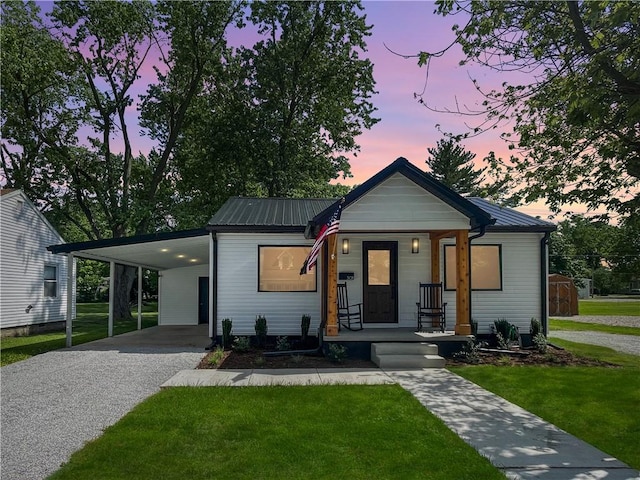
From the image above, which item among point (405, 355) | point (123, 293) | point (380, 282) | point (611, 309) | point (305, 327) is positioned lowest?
point (611, 309)

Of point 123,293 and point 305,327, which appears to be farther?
point 123,293

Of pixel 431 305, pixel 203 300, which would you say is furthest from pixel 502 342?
pixel 203 300

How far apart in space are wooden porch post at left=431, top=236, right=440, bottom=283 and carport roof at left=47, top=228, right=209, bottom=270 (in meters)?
5.64

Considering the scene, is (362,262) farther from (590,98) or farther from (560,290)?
(560,290)

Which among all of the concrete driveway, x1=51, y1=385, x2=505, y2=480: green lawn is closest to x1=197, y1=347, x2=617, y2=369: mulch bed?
the concrete driveway

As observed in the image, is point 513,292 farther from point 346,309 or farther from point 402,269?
point 346,309

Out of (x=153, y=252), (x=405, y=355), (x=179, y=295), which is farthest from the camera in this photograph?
(x=179, y=295)

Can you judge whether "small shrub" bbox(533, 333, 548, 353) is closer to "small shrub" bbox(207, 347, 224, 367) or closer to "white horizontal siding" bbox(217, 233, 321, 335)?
"white horizontal siding" bbox(217, 233, 321, 335)

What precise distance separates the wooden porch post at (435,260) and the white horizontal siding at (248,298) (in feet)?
9.94

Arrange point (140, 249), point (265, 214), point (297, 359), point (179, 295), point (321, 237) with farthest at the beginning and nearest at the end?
point (179, 295)
point (265, 214)
point (140, 249)
point (297, 359)
point (321, 237)

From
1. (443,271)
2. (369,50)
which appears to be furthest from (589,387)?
(369,50)

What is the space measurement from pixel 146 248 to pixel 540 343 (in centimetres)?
981

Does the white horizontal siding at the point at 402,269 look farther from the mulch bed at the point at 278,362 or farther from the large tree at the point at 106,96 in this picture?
the large tree at the point at 106,96

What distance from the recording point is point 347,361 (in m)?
9.92
